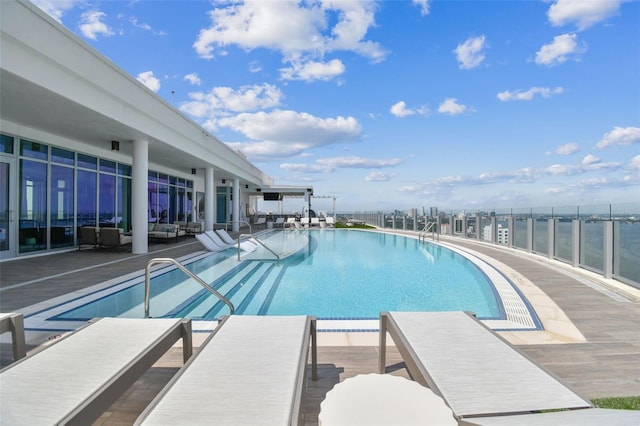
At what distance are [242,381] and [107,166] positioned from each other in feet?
40.3

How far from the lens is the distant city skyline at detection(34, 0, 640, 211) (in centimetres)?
802

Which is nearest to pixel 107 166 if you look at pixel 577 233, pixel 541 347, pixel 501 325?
pixel 501 325

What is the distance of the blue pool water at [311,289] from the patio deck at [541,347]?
3.08 feet

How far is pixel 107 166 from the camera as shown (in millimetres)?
11547

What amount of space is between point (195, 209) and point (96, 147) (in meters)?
9.23

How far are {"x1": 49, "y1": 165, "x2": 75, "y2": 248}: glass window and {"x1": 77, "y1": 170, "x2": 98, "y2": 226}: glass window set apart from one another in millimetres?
317

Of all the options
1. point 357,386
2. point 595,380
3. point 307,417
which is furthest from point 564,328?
point 357,386

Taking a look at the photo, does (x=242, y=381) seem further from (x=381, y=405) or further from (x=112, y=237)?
(x=112, y=237)

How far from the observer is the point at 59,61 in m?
5.72

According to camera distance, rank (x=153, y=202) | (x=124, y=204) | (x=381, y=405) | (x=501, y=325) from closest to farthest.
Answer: (x=381, y=405) < (x=501, y=325) < (x=124, y=204) < (x=153, y=202)

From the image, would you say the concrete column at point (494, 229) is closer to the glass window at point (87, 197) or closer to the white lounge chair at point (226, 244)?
the white lounge chair at point (226, 244)

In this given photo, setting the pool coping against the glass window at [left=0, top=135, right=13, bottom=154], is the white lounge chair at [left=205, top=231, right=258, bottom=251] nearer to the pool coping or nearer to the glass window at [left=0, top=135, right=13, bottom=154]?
the pool coping

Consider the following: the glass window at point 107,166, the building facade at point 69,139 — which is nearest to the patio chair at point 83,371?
the building facade at point 69,139

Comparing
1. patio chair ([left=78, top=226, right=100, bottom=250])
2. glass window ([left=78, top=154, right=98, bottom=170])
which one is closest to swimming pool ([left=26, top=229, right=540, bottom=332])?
patio chair ([left=78, top=226, right=100, bottom=250])
